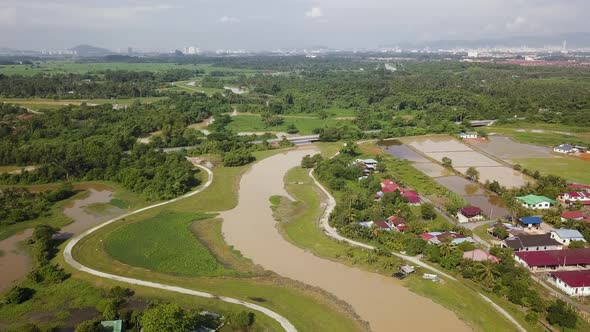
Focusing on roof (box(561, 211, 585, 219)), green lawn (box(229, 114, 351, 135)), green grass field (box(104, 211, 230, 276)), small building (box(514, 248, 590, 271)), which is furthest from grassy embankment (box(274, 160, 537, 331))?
green lawn (box(229, 114, 351, 135))

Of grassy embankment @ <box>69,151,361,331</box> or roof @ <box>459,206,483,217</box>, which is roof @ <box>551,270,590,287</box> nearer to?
roof @ <box>459,206,483,217</box>

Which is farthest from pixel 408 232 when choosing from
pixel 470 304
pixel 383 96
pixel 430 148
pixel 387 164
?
pixel 383 96

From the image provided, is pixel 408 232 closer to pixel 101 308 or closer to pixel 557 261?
pixel 557 261

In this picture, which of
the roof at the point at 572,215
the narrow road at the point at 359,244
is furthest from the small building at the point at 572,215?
the narrow road at the point at 359,244

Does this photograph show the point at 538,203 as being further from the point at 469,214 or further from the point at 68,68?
the point at 68,68

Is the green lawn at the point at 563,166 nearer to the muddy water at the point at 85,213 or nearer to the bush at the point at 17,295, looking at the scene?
the muddy water at the point at 85,213

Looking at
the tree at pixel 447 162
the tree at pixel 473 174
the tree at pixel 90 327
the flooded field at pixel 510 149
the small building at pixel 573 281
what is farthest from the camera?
the flooded field at pixel 510 149

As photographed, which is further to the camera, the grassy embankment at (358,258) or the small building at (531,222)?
the small building at (531,222)
